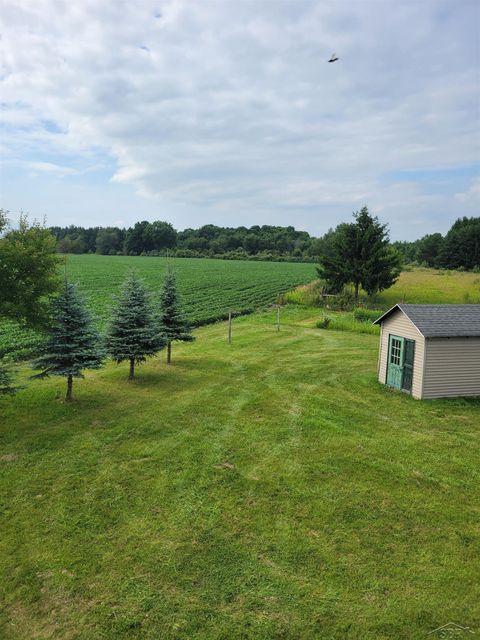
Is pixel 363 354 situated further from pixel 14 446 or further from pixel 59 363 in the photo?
pixel 14 446

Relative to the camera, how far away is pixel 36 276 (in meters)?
11.4

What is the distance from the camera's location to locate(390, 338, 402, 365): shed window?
14.4 meters

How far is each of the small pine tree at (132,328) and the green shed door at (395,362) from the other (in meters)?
8.10

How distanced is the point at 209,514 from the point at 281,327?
1969 cm

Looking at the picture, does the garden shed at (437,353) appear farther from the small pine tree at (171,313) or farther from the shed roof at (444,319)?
the small pine tree at (171,313)

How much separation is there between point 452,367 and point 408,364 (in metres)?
1.29

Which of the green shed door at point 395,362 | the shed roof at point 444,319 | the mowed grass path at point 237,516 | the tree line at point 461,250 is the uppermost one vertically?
the tree line at point 461,250

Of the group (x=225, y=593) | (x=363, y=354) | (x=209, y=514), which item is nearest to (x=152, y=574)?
(x=225, y=593)

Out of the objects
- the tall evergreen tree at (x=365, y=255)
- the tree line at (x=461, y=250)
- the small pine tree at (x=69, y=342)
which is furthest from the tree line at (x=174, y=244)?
the small pine tree at (x=69, y=342)

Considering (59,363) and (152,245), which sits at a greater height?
(152,245)

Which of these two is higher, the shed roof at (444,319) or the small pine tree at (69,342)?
the shed roof at (444,319)

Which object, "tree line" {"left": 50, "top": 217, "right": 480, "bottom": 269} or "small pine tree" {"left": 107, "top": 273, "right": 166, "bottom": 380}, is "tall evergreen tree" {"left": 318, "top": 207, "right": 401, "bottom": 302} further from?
"tree line" {"left": 50, "top": 217, "right": 480, "bottom": 269}

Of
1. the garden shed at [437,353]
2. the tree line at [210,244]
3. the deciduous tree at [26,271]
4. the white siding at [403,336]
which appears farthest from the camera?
the tree line at [210,244]

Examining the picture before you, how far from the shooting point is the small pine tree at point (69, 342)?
1223 centimetres
